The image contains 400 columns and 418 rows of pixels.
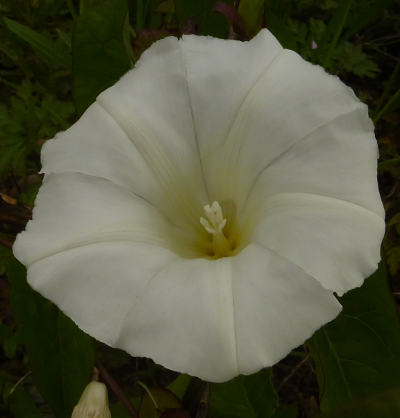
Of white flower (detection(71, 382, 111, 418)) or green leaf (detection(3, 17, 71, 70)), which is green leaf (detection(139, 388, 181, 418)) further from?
green leaf (detection(3, 17, 71, 70))

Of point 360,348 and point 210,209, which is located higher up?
point 210,209

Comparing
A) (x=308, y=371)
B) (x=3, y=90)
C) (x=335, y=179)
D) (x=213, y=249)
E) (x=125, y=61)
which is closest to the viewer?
(x=335, y=179)

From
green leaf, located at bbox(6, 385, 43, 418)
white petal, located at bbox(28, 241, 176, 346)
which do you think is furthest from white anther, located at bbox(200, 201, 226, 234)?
green leaf, located at bbox(6, 385, 43, 418)

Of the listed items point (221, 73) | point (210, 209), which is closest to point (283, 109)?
point (221, 73)

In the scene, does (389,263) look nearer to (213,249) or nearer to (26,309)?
(213,249)

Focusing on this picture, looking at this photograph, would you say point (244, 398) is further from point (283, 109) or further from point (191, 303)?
point (283, 109)

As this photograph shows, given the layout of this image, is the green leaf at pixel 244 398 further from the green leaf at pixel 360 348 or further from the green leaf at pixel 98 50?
the green leaf at pixel 98 50

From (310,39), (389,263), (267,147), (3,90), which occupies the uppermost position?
(267,147)

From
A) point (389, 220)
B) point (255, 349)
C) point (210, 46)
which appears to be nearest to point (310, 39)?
point (389, 220)
